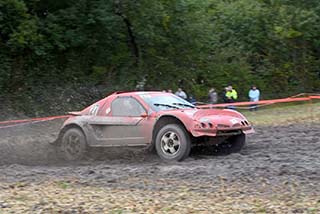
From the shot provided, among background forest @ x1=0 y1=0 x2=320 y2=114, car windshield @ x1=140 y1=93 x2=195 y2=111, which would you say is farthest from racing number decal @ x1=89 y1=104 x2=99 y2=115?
background forest @ x1=0 y1=0 x2=320 y2=114

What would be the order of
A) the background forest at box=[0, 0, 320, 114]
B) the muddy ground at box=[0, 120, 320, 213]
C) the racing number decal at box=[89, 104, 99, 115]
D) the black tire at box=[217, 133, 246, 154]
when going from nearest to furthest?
the muddy ground at box=[0, 120, 320, 213] < the black tire at box=[217, 133, 246, 154] < the racing number decal at box=[89, 104, 99, 115] < the background forest at box=[0, 0, 320, 114]

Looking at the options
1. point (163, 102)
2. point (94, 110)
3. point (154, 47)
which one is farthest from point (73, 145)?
point (154, 47)

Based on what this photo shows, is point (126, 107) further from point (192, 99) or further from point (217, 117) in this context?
point (192, 99)

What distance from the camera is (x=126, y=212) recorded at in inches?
292

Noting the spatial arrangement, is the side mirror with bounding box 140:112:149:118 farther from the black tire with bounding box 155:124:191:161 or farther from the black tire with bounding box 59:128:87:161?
the black tire with bounding box 59:128:87:161

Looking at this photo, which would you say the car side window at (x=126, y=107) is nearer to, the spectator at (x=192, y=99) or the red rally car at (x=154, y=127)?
the red rally car at (x=154, y=127)

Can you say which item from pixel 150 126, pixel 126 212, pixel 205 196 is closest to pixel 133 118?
pixel 150 126

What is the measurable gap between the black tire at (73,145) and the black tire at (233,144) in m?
2.93

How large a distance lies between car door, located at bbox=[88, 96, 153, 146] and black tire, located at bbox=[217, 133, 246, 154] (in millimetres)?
1727

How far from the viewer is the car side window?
13.2 meters

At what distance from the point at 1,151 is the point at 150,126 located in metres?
3.96

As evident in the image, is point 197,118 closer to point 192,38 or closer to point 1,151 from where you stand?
point 1,151

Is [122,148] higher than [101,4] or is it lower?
lower

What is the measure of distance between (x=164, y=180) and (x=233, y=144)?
3.47 m
